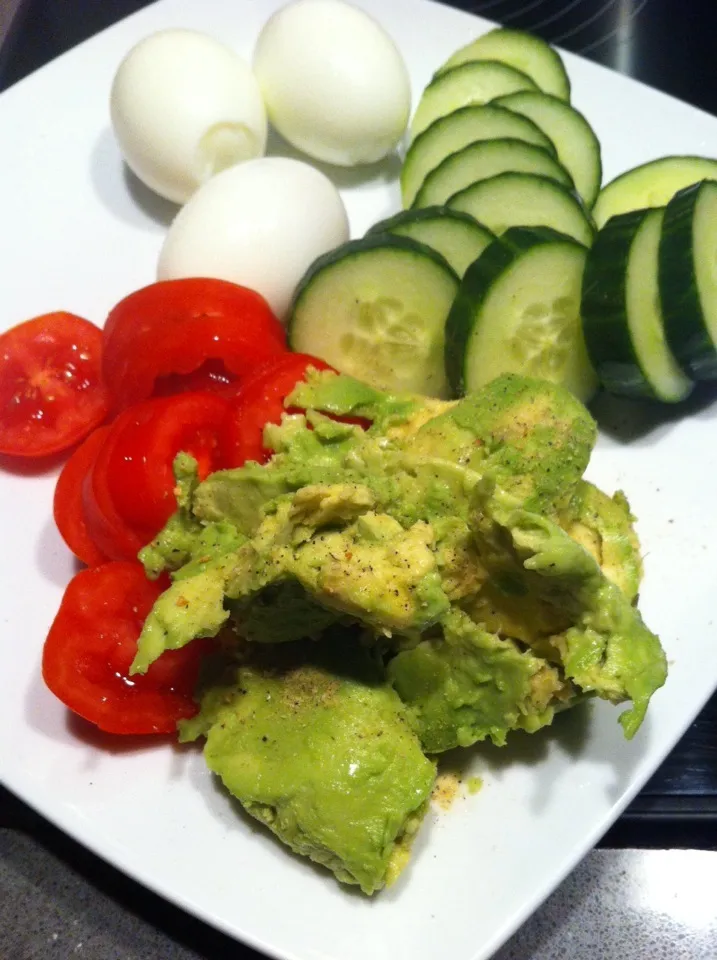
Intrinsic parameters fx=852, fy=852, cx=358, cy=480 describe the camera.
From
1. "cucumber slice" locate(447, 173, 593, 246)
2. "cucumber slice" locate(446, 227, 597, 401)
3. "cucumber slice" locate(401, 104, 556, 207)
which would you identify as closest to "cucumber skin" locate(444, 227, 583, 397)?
"cucumber slice" locate(446, 227, 597, 401)

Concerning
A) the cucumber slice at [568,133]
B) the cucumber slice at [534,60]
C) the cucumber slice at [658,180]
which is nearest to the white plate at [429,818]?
the cucumber slice at [658,180]

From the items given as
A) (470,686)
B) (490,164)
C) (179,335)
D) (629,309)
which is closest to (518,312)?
(629,309)

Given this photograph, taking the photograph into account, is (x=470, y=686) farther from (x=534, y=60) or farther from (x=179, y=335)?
(x=534, y=60)

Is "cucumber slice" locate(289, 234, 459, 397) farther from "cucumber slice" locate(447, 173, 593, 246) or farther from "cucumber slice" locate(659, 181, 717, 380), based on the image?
"cucumber slice" locate(659, 181, 717, 380)

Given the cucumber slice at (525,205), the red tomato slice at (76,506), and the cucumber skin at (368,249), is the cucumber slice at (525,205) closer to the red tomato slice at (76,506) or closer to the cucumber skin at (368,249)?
the cucumber skin at (368,249)

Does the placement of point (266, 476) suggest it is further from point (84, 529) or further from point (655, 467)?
point (655, 467)
